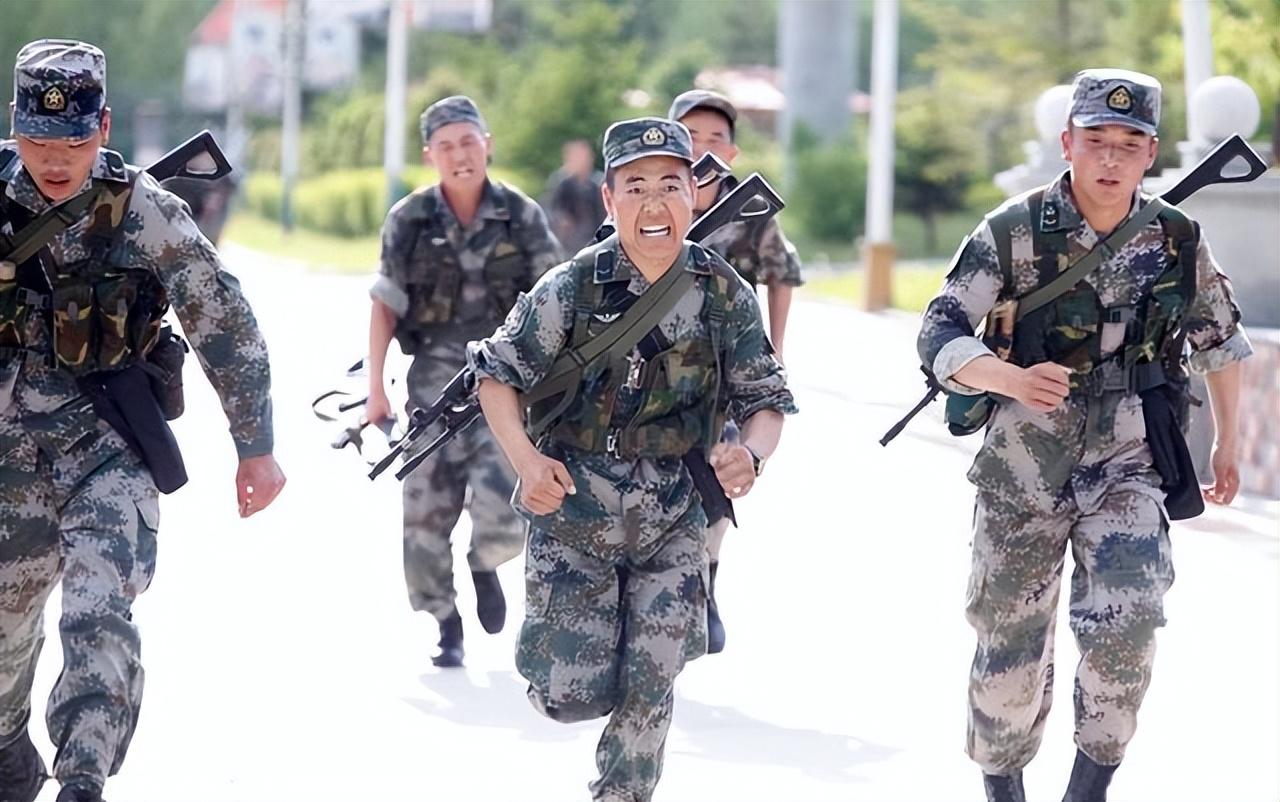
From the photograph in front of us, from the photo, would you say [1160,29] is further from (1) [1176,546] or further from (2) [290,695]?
(2) [290,695]

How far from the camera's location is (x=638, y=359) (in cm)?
616

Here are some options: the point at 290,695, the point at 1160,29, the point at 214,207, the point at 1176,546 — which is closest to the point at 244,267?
the point at 214,207

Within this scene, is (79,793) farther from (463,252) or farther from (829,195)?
(829,195)

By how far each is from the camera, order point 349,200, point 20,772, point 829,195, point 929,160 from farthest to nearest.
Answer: point 349,200, point 929,160, point 829,195, point 20,772

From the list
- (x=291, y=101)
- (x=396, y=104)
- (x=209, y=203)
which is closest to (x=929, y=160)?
(x=396, y=104)

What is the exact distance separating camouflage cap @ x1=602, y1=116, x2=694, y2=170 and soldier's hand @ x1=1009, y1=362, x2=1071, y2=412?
3.02ft

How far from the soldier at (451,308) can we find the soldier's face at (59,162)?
9.77 ft

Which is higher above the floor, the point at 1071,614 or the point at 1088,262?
the point at 1088,262

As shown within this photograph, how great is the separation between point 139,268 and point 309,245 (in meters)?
52.4

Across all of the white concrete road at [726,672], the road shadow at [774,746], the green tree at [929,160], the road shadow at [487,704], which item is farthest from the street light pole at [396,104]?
the road shadow at [774,746]

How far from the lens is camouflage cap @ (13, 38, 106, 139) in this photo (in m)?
6.04

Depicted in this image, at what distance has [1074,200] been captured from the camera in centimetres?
639

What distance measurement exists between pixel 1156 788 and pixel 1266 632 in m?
2.76

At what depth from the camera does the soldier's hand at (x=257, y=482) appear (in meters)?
6.36
